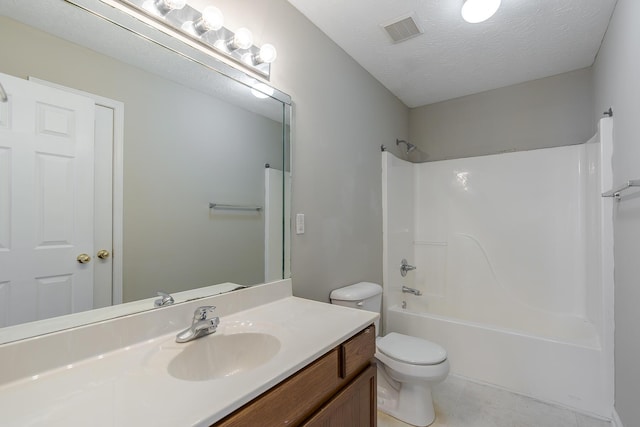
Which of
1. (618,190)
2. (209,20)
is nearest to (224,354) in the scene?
(209,20)

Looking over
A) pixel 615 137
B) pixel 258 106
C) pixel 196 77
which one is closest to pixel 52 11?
pixel 196 77

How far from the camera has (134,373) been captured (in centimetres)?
77

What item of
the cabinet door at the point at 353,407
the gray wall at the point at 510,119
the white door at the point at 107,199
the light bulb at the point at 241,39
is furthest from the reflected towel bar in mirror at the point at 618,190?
the white door at the point at 107,199

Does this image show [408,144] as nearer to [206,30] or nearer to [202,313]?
[206,30]

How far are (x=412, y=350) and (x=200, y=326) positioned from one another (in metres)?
1.29

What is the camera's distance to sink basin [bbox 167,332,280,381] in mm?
949

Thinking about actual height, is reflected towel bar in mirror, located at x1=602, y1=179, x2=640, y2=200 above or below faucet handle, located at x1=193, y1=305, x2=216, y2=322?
above

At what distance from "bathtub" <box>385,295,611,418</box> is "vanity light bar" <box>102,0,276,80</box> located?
2.10m

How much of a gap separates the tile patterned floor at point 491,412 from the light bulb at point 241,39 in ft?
7.06

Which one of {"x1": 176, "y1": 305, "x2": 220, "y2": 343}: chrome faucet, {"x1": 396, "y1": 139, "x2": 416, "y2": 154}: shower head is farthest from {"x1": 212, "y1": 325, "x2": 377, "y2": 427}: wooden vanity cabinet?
{"x1": 396, "y1": 139, "x2": 416, "y2": 154}: shower head

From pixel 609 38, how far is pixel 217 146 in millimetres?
2412

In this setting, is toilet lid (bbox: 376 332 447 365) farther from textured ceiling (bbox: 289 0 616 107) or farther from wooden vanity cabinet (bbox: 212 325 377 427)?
textured ceiling (bbox: 289 0 616 107)

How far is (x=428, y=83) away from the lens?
8.50 ft

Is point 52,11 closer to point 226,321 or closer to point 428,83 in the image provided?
point 226,321
